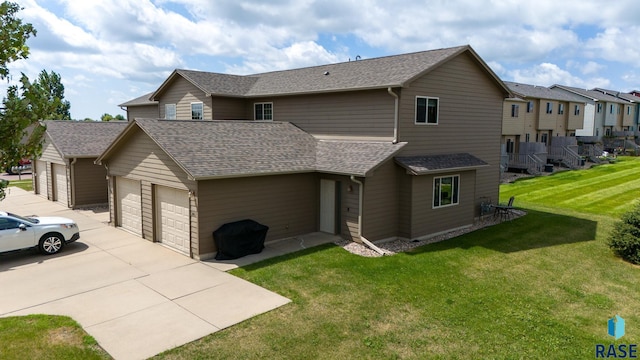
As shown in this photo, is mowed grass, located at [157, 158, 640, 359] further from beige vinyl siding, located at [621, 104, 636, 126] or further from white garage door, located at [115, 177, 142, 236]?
beige vinyl siding, located at [621, 104, 636, 126]

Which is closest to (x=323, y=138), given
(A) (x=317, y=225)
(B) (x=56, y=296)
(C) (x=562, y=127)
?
(A) (x=317, y=225)

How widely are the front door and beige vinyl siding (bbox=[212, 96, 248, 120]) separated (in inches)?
328

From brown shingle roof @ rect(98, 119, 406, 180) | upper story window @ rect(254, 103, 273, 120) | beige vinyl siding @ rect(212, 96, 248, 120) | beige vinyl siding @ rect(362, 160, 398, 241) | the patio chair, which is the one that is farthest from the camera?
beige vinyl siding @ rect(212, 96, 248, 120)

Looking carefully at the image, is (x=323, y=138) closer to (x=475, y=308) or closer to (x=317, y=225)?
(x=317, y=225)

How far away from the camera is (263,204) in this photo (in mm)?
16062

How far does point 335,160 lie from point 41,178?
67.5ft

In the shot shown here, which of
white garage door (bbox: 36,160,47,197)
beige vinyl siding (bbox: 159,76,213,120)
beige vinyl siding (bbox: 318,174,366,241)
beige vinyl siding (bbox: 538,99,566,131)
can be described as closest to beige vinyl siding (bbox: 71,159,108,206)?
white garage door (bbox: 36,160,47,197)

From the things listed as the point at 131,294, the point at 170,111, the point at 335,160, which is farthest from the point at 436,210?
the point at 170,111

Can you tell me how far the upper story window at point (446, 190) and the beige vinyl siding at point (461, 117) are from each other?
1.24 metres

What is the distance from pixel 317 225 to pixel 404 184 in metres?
3.84

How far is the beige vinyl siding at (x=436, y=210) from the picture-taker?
17.3 meters

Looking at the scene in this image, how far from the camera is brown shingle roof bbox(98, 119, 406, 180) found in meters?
14.8

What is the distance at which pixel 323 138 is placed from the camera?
65.4 feet

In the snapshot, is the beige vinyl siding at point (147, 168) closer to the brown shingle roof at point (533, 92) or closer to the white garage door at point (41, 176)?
the white garage door at point (41, 176)
